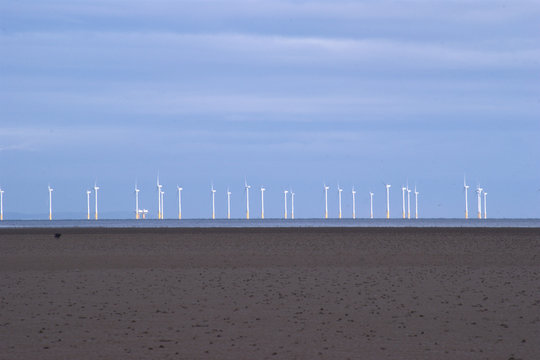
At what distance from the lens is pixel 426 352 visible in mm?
15727

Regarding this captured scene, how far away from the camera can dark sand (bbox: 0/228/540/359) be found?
16297 millimetres

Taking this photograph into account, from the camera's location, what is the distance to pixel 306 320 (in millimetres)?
19547

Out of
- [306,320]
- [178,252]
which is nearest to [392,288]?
[306,320]

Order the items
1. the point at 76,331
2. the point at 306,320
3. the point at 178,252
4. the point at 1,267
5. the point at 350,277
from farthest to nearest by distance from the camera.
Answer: the point at 178,252 → the point at 1,267 → the point at 350,277 → the point at 306,320 → the point at 76,331

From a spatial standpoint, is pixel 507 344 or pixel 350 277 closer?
pixel 507 344

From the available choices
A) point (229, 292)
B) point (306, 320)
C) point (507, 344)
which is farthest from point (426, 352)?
point (229, 292)

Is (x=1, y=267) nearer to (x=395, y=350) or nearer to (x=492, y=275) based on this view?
(x=492, y=275)

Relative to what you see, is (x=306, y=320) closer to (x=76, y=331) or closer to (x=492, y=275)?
(x=76, y=331)

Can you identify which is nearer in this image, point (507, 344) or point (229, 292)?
point (507, 344)

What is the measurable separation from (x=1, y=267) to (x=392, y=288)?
50.5ft

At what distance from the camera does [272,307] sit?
71.1 feet

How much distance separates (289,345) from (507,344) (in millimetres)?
3572

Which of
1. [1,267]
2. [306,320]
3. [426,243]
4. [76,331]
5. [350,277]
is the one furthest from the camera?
[426,243]

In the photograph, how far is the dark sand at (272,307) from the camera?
16297 mm
